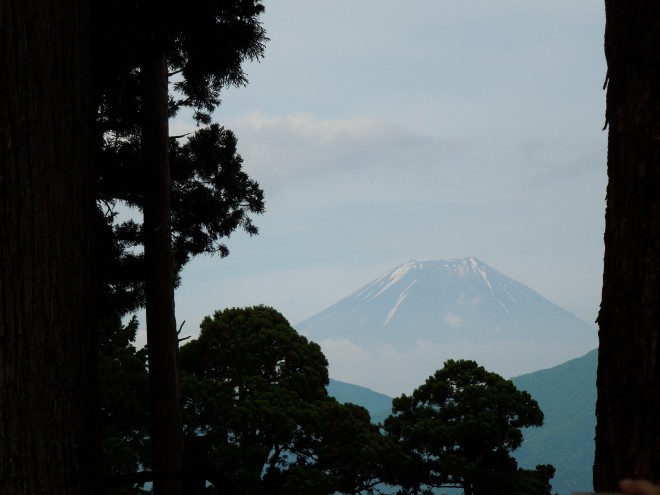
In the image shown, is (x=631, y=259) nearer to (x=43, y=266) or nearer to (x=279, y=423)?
(x=43, y=266)

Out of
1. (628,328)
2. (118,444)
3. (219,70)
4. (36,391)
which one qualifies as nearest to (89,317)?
(36,391)

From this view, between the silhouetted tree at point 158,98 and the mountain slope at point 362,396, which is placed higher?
the mountain slope at point 362,396

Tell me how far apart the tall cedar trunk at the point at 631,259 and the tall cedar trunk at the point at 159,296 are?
5.69m

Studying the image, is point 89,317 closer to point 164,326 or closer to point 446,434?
point 164,326

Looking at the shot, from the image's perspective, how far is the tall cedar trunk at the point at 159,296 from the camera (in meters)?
7.98

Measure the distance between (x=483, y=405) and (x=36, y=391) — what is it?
15575 mm

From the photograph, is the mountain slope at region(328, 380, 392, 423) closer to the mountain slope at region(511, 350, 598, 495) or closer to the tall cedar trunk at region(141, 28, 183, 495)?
the mountain slope at region(511, 350, 598, 495)

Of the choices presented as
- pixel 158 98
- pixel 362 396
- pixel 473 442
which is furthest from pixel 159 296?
pixel 362 396

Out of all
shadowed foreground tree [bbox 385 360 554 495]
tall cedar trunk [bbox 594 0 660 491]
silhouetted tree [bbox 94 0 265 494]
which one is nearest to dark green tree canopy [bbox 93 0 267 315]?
silhouetted tree [bbox 94 0 265 494]

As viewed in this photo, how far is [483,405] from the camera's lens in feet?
59.4

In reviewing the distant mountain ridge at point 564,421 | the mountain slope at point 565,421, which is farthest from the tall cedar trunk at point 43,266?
the mountain slope at point 565,421

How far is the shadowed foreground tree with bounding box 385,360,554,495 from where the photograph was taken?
1764cm

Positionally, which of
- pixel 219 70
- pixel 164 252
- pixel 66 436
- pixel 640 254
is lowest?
pixel 66 436

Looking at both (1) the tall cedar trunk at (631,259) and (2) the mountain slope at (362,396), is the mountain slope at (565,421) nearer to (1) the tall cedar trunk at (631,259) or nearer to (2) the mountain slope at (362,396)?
(2) the mountain slope at (362,396)
